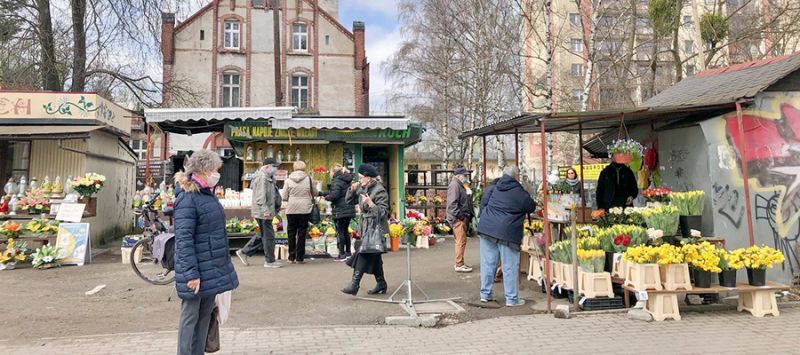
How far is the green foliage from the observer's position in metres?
15.7

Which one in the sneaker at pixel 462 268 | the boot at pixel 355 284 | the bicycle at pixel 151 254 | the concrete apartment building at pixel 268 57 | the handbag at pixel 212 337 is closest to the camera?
the handbag at pixel 212 337

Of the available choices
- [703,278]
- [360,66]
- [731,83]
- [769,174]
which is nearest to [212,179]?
[703,278]

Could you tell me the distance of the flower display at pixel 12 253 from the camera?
941 cm

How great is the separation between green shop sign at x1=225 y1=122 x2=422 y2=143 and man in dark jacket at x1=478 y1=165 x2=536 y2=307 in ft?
21.8

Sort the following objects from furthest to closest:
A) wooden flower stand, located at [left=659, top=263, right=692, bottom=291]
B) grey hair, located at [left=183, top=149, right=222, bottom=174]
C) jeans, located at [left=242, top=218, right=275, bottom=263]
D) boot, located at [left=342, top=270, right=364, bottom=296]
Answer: jeans, located at [left=242, top=218, right=275, bottom=263] < boot, located at [left=342, top=270, right=364, bottom=296] < wooden flower stand, located at [left=659, top=263, right=692, bottom=291] < grey hair, located at [left=183, top=149, right=222, bottom=174]

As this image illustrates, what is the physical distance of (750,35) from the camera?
16.2 m

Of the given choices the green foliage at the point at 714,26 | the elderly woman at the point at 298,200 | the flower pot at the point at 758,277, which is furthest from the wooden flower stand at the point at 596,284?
the green foliage at the point at 714,26

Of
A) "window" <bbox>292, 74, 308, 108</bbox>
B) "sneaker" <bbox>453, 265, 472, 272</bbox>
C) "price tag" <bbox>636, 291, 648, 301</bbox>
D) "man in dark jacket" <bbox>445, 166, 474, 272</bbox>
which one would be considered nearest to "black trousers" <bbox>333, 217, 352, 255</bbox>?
"man in dark jacket" <bbox>445, 166, 474, 272</bbox>

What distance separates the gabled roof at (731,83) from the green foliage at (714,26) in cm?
684

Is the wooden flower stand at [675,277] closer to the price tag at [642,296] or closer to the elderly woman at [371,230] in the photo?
the price tag at [642,296]

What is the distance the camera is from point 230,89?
29891 millimetres

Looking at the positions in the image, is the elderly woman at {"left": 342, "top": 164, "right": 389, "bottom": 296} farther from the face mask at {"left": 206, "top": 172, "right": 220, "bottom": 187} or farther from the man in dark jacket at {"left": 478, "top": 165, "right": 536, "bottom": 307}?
the face mask at {"left": 206, "top": 172, "right": 220, "bottom": 187}

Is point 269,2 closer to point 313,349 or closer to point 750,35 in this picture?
point 750,35

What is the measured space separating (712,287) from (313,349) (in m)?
4.78
